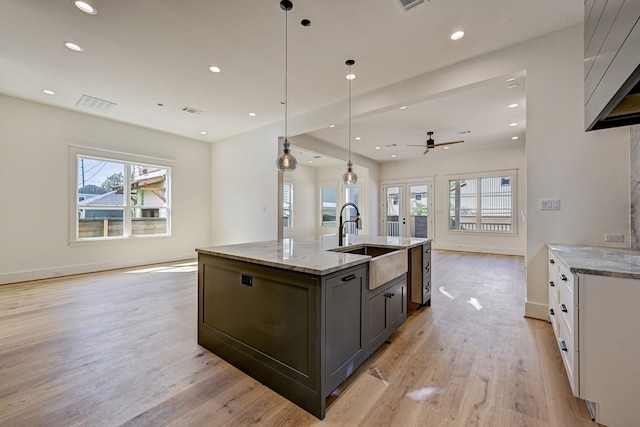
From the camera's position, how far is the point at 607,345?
1.48m

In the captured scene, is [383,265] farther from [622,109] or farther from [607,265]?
[622,109]

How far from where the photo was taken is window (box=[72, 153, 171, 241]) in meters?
5.27

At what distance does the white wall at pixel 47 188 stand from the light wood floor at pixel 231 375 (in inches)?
62.3

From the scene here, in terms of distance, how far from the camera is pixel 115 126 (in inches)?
220

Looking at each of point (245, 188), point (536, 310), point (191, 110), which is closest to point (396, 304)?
point (536, 310)

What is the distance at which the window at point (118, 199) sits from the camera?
527 centimetres

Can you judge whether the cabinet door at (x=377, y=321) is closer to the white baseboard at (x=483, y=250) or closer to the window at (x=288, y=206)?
the white baseboard at (x=483, y=250)

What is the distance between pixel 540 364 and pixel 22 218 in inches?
289

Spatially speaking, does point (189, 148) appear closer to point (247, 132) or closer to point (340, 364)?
point (247, 132)

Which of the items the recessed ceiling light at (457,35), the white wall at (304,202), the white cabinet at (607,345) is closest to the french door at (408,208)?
the white wall at (304,202)

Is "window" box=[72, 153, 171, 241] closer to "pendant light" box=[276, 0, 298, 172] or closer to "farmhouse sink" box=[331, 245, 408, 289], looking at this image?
"pendant light" box=[276, 0, 298, 172]

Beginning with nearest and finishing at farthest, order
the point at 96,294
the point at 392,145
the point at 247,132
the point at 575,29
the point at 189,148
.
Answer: the point at 575,29
the point at 96,294
the point at 247,132
the point at 189,148
the point at 392,145

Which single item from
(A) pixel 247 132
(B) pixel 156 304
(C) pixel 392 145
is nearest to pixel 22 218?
(B) pixel 156 304

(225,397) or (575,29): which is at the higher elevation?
(575,29)
